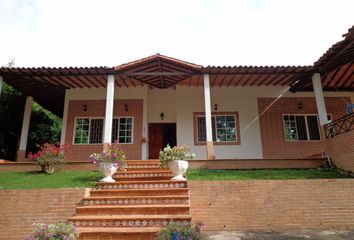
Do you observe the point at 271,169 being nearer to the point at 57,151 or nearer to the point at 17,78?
the point at 57,151

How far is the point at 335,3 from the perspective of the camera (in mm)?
6742

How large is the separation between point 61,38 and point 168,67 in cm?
429

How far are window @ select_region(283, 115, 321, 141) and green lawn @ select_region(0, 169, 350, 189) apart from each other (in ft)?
11.8

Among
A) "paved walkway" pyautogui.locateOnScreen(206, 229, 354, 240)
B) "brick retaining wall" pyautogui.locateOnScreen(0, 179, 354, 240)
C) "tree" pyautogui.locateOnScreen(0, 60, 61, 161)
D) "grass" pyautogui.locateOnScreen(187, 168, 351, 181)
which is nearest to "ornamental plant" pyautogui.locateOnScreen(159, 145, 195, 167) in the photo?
"grass" pyautogui.locateOnScreen(187, 168, 351, 181)

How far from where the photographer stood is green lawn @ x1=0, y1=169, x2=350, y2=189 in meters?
7.75

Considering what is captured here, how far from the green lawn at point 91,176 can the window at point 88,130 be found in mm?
3443

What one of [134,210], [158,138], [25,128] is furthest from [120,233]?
[25,128]

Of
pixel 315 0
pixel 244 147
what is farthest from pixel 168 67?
pixel 315 0

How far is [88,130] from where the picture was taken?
1274cm

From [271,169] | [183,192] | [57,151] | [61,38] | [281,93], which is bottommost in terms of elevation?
[183,192]

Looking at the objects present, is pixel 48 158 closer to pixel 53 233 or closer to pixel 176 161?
pixel 176 161

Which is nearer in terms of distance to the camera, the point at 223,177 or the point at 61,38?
the point at 223,177

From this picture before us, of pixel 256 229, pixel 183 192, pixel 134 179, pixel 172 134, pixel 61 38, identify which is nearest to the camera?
pixel 256 229

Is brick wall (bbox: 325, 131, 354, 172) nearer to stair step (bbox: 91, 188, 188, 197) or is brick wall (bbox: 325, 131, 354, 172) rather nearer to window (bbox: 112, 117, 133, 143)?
stair step (bbox: 91, 188, 188, 197)
